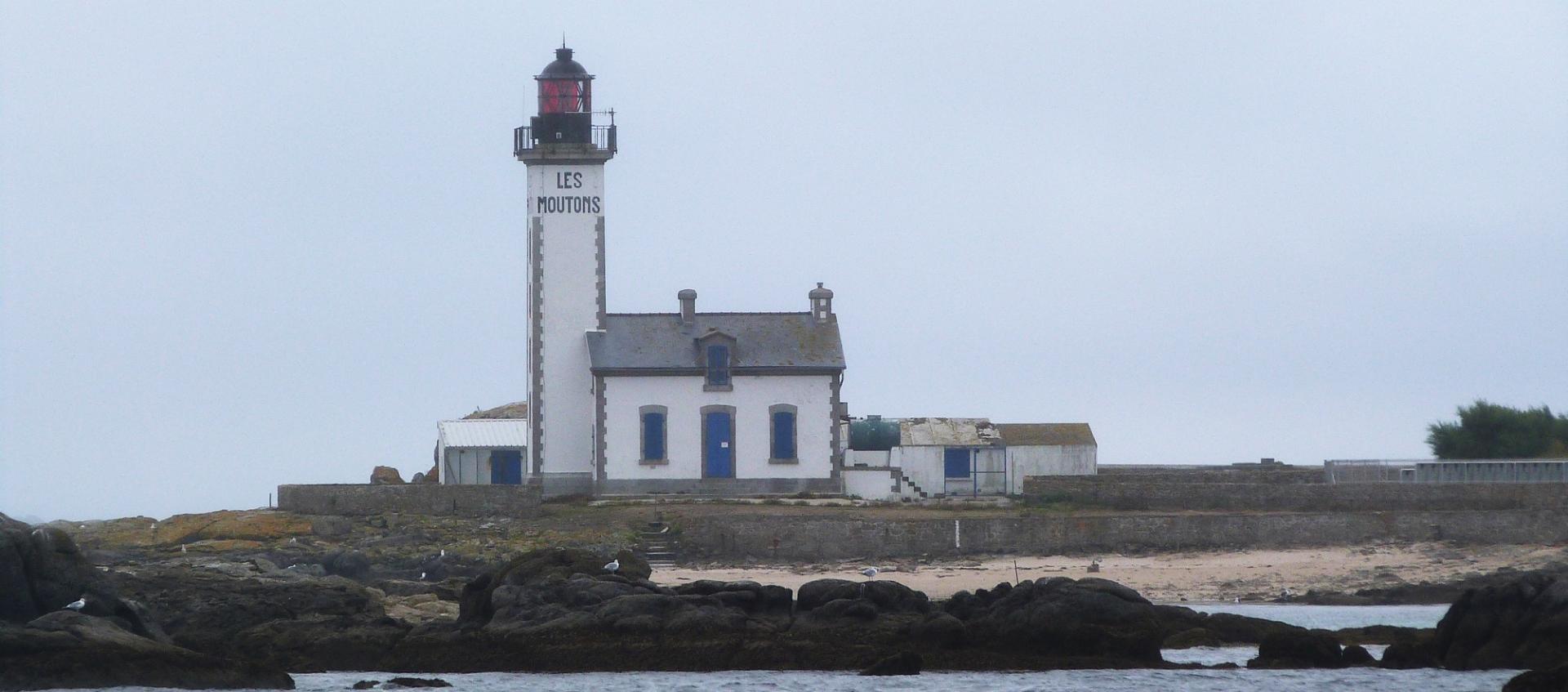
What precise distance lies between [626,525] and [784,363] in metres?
4.74

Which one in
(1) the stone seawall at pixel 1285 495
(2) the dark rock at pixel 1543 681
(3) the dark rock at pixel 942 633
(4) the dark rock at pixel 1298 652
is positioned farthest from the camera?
(1) the stone seawall at pixel 1285 495

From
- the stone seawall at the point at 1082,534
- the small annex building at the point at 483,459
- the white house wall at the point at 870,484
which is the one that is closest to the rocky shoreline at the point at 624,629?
the stone seawall at the point at 1082,534

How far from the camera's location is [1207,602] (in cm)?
2825

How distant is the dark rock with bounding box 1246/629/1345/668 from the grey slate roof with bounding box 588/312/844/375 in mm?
13940

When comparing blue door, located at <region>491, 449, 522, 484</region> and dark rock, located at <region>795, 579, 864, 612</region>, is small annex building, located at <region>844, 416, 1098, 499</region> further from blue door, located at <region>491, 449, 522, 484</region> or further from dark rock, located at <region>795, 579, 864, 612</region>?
dark rock, located at <region>795, 579, 864, 612</region>

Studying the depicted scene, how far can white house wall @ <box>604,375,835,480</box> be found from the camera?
3519 centimetres

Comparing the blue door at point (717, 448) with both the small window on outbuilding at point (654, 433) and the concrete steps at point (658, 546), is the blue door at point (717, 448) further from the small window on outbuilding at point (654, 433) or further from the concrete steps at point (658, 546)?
the concrete steps at point (658, 546)

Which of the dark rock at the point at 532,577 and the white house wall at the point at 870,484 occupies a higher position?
the white house wall at the point at 870,484

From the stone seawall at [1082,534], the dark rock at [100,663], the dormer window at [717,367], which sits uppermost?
the dormer window at [717,367]

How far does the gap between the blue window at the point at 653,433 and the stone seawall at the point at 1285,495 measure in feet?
19.4

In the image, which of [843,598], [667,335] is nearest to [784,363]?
[667,335]

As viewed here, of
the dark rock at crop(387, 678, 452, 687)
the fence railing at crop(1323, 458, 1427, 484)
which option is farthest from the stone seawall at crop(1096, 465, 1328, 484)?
the dark rock at crop(387, 678, 452, 687)

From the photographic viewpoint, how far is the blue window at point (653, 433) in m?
35.2

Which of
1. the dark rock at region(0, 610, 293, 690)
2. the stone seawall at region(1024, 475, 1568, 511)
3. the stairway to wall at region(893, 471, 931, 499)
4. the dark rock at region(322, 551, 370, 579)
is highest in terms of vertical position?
the stairway to wall at region(893, 471, 931, 499)
